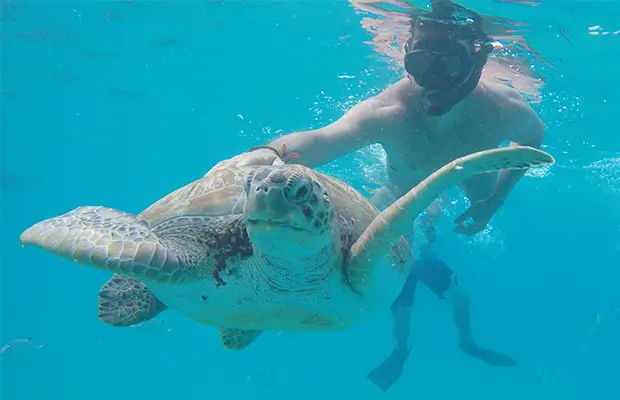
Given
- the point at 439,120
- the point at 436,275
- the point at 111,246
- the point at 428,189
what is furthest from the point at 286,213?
the point at 436,275

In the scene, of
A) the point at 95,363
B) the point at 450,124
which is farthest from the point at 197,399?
the point at 450,124

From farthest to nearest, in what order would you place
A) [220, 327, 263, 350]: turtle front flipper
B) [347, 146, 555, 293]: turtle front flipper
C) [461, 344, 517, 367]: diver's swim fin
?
[461, 344, 517, 367]: diver's swim fin, [220, 327, 263, 350]: turtle front flipper, [347, 146, 555, 293]: turtle front flipper

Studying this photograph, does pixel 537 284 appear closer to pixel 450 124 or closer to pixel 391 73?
pixel 391 73

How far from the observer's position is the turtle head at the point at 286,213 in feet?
5.33

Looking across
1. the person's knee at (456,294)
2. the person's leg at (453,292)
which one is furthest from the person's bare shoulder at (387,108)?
the person's knee at (456,294)

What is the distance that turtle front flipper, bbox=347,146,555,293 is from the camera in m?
1.62

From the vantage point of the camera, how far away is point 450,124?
4.51 m

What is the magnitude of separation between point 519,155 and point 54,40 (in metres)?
12.1

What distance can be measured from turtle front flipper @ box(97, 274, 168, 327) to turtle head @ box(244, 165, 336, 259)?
1494 mm

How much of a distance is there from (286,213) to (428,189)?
1.94 feet

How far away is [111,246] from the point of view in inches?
73.6

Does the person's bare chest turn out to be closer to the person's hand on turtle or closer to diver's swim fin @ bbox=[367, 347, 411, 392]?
the person's hand on turtle

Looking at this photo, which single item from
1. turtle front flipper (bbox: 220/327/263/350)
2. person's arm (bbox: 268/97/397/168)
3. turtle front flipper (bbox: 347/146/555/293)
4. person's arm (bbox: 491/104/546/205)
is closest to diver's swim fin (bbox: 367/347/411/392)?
person's arm (bbox: 491/104/546/205)

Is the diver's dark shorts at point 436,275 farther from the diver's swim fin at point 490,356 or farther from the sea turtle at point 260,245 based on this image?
the sea turtle at point 260,245
